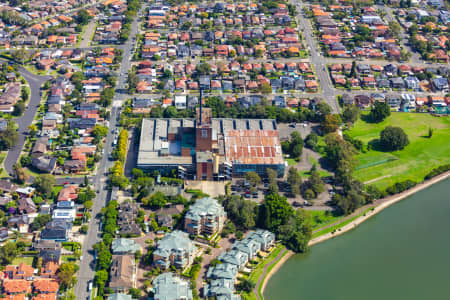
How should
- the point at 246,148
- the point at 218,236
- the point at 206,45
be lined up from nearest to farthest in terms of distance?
the point at 218,236, the point at 246,148, the point at 206,45

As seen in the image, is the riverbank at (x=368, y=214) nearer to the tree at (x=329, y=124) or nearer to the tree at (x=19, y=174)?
the tree at (x=329, y=124)

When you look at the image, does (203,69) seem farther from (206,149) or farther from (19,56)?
(19,56)

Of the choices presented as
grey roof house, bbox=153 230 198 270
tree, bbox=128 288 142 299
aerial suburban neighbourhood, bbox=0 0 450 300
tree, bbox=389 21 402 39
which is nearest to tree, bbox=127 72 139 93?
aerial suburban neighbourhood, bbox=0 0 450 300

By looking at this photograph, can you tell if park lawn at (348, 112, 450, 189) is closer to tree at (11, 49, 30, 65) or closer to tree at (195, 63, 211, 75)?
tree at (195, 63, 211, 75)

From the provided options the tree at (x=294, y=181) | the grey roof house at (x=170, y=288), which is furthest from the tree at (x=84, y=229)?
the tree at (x=294, y=181)

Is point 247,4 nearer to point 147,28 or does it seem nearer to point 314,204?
point 147,28

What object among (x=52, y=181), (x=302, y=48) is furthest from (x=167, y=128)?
(x=302, y=48)

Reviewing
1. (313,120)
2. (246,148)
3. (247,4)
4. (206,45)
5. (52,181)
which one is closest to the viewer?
(52,181)
